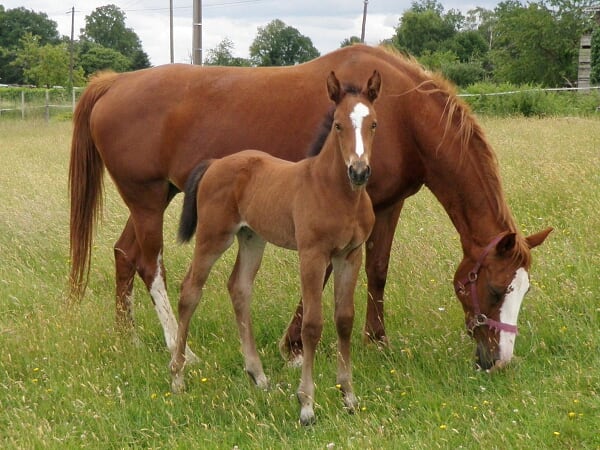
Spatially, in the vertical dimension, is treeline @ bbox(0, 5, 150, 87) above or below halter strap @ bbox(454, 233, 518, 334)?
above

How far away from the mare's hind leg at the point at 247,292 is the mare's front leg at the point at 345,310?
0.62 meters

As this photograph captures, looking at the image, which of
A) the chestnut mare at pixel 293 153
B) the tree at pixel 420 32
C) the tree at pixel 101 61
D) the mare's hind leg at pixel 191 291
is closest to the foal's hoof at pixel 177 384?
the mare's hind leg at pixel 191 291

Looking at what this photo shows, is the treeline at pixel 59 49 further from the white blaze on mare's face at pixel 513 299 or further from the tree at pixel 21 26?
the white blaze on mare's face at pixel 513 299

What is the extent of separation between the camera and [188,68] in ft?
18.0

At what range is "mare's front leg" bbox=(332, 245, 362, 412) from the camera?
3.79 meters

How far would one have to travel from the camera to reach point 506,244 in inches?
163

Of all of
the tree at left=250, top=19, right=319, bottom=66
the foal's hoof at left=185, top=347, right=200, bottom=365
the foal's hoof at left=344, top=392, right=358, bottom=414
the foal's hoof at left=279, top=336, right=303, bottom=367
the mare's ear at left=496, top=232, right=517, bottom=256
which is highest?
the tree at left=250, top=19, right=319, bottom=66

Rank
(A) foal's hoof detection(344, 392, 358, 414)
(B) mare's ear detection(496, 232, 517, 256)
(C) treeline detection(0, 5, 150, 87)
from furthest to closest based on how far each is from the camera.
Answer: (C) treeline detection(0, 5, 150, 87)
(B) mare's ear detection(496, 232, 517, 256)
(A) foal's hoof detection(344, 392, 358, 414)

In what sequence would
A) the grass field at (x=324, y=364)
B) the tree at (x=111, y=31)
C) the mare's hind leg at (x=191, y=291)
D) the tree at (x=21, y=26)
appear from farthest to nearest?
the tree at (x=111, y=31), the tree at (x=21, y=26), the mare's hind leg at (x=191, y=291), the grass field at (x=324, y=364)

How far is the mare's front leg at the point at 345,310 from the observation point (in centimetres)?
379

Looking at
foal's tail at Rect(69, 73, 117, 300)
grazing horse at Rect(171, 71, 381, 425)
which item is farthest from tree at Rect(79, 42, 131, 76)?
grazing horse at Rect(171, 71, 381, 425)

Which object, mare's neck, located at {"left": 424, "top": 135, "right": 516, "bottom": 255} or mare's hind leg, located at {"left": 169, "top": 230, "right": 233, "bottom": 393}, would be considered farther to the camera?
mare's neck, located at {"left": 424, "top": 135, "right": 516, "bottom": 255}

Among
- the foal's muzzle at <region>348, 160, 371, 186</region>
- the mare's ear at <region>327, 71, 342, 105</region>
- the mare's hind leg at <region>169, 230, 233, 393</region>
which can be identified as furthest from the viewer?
the mare's hind leg at <region>169, 230, 233, 393</region>

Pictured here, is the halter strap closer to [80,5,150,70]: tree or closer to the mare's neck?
the mare's neck
